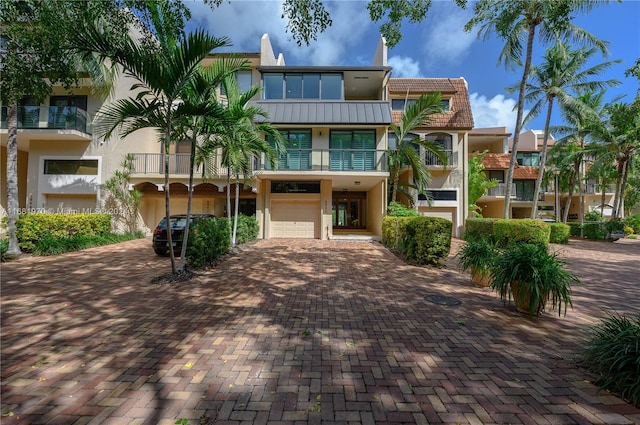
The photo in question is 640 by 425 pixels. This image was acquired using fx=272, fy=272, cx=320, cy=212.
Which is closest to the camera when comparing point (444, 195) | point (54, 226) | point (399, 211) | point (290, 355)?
point (290, 355)

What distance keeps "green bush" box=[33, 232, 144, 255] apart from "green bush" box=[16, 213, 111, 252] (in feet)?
0.79

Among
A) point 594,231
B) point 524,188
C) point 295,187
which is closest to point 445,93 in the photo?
point 295,187

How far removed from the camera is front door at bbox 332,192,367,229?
2123 centimetres

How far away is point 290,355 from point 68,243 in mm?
11611

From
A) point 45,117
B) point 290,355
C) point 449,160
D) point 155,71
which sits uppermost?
point 45,117

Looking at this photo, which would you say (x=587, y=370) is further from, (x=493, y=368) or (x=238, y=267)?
(x=238, y=267)

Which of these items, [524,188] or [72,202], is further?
[524,188]

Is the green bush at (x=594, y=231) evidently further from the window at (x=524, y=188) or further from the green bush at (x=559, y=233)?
the window at (x=524, y=188)

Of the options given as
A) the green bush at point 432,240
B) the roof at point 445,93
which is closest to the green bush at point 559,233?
the roof at point 445,93

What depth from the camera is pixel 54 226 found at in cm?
1085

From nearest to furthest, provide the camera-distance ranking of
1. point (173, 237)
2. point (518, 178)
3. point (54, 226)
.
Result: 1. point (173, 237)
2. point (54, 226)
3. point (518, 178)

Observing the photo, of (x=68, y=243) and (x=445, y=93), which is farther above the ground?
(x=445, y=93)

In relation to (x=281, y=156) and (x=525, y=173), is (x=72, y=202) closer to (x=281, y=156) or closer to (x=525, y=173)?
(x=281, y=156)

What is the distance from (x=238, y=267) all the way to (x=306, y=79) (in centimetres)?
1245
